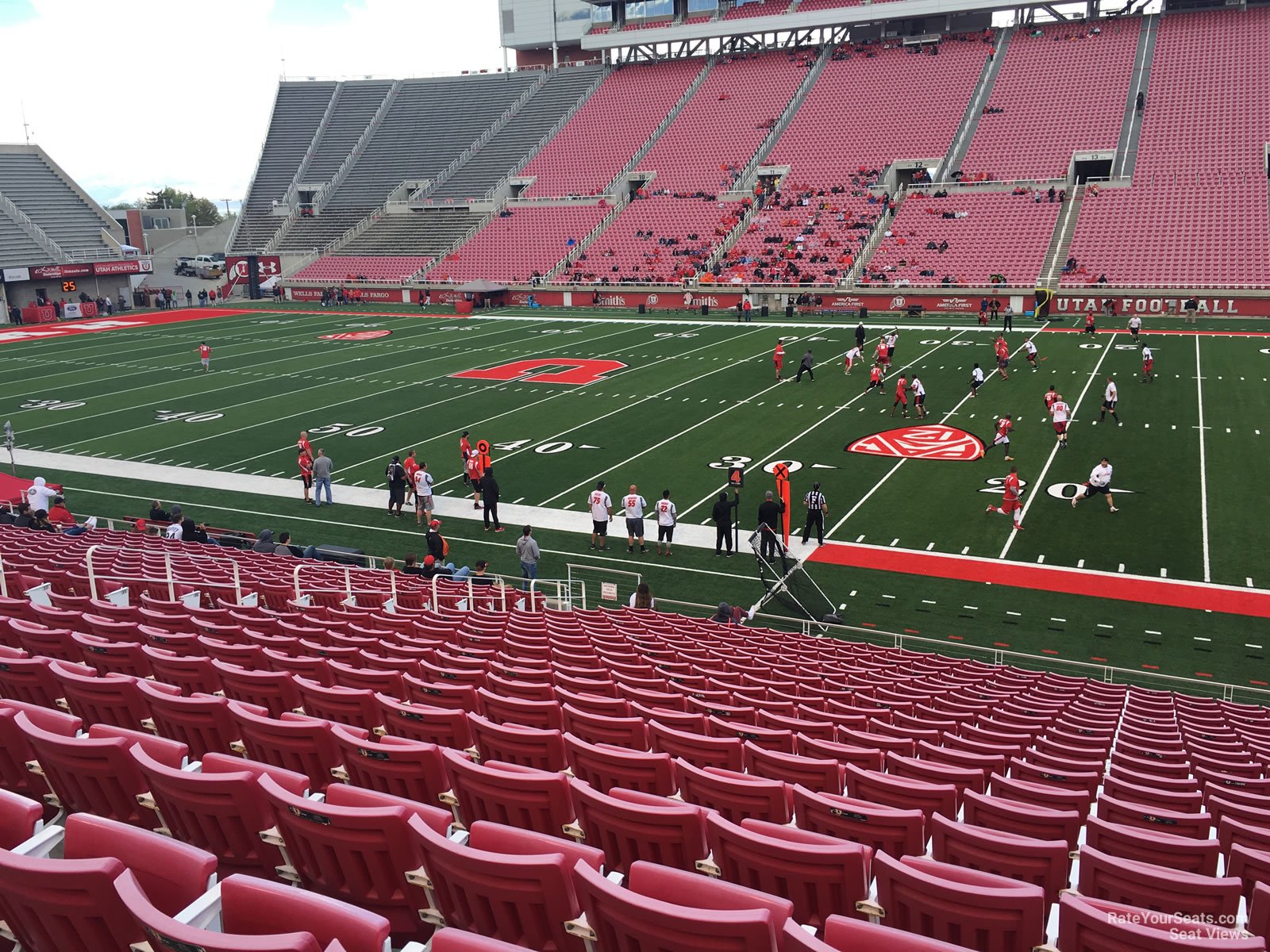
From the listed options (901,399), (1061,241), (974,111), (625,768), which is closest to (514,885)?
(625,768)

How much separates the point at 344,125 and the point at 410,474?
7238 cm

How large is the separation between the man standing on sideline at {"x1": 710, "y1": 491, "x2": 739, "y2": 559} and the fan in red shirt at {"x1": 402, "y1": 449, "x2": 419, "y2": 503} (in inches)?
252

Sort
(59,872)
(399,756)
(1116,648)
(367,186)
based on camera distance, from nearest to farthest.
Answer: (59,872) < (399,756) < (1116,648) < (367,186)

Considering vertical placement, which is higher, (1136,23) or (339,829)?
(1136,23)

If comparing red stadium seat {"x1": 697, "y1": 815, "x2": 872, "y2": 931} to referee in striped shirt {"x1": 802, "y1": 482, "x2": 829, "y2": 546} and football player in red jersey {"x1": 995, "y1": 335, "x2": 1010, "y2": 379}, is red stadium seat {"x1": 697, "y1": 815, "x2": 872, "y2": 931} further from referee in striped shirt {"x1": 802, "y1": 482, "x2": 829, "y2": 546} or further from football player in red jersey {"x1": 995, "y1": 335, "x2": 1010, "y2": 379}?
football player in red jersey {"x1": 995, "y1": 335, "x2": 1010, "y2": 379}

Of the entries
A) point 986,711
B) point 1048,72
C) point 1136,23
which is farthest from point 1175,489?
point 1136,23

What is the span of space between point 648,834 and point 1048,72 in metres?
67.1

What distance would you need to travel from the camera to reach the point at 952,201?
54.3 m

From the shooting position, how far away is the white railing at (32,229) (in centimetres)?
6200

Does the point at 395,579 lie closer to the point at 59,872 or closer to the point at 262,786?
the point at 262,786

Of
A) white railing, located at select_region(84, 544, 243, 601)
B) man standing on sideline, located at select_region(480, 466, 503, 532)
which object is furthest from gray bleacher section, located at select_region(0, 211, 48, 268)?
white railing, located at select_region(84, 544, 243, 601)

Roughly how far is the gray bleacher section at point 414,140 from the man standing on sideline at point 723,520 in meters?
62.4

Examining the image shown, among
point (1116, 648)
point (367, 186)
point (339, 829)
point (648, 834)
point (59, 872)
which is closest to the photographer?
point (59, 872)

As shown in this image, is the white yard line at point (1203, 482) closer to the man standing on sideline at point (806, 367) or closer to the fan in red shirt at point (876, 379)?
the fan in red shirt at point (876, 379)
